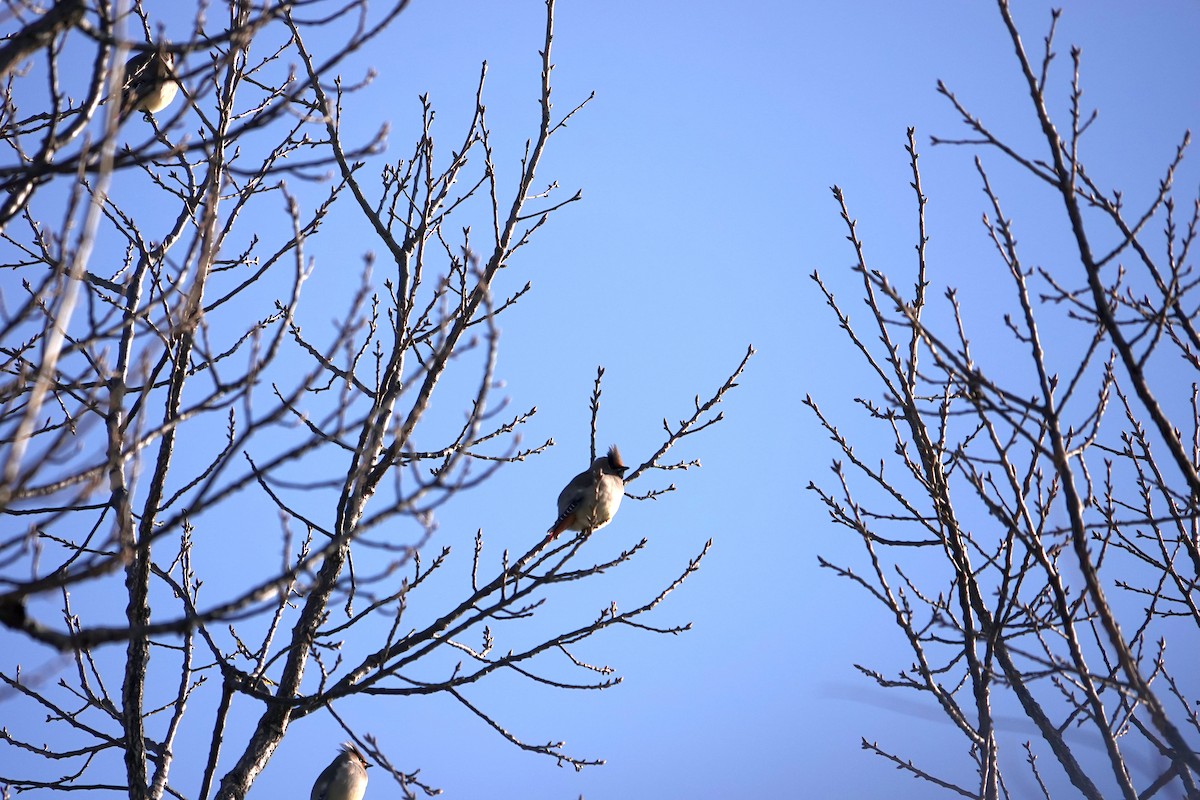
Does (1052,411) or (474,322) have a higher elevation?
(474,322)

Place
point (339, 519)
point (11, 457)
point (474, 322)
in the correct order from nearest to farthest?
point (11, 457), point (339, 519), point (474, 322)

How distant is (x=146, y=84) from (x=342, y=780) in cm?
453

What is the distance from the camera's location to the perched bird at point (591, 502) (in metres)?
6.34

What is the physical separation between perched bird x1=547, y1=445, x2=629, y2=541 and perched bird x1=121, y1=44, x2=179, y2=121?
9.70 ft

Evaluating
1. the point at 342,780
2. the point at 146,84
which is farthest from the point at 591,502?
the point at 146,84

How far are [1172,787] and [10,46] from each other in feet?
8.74

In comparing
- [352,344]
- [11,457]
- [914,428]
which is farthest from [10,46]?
[914,428]

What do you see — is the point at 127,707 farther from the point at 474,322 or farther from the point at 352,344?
the point at 474,322

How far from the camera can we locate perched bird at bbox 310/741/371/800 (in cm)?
675

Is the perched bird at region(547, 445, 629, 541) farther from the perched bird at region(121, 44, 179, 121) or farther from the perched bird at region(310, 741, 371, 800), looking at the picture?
the perched bird at region(121, 44, 179, 121)

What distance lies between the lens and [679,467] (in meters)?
5.31

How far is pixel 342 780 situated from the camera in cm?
677

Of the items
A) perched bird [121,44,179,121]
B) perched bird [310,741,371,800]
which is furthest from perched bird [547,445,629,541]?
perched bird [121,44,179,121]

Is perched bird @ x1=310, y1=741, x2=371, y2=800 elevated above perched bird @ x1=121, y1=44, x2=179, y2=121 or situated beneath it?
situated beneath
